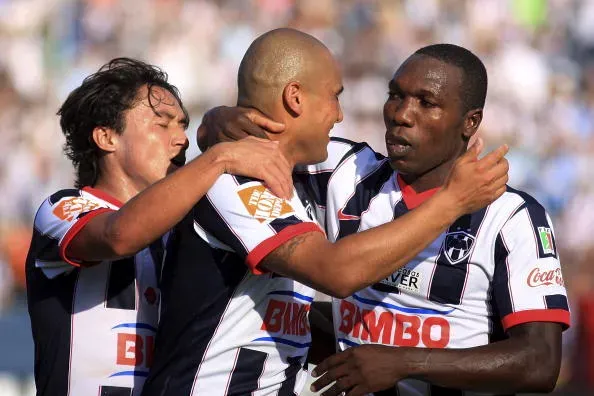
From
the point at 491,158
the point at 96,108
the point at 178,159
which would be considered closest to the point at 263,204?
the point at 491,158

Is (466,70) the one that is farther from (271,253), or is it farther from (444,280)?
(271,253)

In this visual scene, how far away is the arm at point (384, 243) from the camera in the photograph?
3.42m

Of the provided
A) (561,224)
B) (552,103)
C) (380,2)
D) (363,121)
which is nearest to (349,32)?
(380,2)

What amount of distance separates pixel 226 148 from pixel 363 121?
336 inches

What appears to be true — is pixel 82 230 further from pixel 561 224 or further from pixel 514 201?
pixel 561 224

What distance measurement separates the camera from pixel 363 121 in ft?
39.8

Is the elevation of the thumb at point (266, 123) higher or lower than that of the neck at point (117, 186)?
lower

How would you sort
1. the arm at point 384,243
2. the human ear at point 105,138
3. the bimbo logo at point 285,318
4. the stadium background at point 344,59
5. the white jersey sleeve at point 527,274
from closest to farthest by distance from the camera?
the arm at point 384,243, the bimbo logo at point 285,318, the white jersey sleeve at point 527,274, the human ear at point 105,138, the stadium background at point 344,59

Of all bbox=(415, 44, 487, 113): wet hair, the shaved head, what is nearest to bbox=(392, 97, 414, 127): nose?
bbox=(415, 44, 487, 113): wet hair

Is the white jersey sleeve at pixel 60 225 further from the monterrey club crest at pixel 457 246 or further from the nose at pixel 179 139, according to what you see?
the monterrey club crest at pixel 457 246

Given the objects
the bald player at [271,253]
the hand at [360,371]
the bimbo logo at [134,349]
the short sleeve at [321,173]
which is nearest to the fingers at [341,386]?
the hand at [360,371]

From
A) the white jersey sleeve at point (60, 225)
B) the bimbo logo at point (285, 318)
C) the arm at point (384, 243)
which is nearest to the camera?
the arm at point (384, 243)

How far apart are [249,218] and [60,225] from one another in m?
0.85

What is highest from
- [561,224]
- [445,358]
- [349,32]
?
[349,32]
